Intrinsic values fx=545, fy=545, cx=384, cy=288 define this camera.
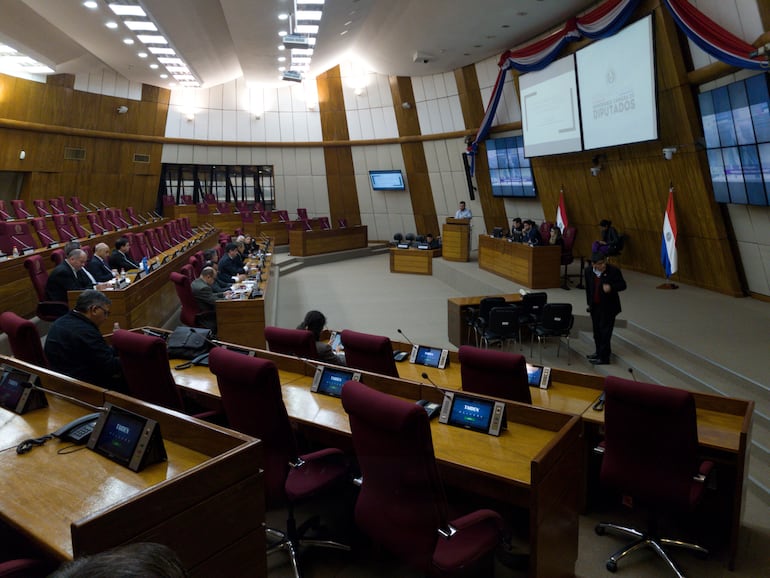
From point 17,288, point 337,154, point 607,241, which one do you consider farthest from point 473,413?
point 337,154

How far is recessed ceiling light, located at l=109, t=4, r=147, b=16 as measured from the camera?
28.2 feet

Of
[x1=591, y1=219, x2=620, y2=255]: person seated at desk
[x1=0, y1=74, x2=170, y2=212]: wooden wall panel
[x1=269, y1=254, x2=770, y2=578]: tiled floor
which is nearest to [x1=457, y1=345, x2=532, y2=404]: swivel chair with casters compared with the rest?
[x1=269, y1=254, x2=770, y2=578]: tiled floor

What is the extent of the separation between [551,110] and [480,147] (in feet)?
11.6

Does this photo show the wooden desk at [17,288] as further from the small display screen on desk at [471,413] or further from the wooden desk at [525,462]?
the small display screen on desk at [471,413]

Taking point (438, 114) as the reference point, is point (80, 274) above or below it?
below

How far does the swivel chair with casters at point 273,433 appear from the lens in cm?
244

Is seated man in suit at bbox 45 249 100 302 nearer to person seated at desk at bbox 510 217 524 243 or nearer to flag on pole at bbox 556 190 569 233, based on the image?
person seated at desk at bbox 510 217 524 243

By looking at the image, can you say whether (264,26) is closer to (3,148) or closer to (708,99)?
(3,148)

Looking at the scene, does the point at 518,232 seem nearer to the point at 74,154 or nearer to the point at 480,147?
the point at 480,147

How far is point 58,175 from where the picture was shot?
12586mm

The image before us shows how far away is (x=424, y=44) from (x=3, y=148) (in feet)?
29.8

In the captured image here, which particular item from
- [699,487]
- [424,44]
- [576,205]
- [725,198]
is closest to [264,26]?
[424,44]

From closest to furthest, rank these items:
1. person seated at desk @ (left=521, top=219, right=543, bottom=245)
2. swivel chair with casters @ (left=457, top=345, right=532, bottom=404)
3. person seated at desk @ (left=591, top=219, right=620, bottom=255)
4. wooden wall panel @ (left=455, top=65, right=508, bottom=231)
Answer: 1. swivel chair with casters @ (left=457, top=345, right=532, bottom=404)
2. person seated at desk @ (left=591, top=219, right=620, bottom=255)
3. person seated at desk @ (left=521, top=219, right=543, bottom=245)
4. wooden wall panel @ (left=455, top=65, right=508, bottom=231)

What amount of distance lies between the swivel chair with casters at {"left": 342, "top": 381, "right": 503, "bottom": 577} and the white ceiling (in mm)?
8710
